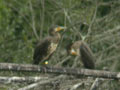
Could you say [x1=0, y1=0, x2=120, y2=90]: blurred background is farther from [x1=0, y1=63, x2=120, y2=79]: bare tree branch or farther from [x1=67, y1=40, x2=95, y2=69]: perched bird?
[x1=0, y1=63, x2=120, y2=79]: bare tree branch

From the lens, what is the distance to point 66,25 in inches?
341

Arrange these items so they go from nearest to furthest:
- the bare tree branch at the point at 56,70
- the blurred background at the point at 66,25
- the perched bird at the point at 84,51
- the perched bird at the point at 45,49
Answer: the bare tree branch at the point at 56,70 < the perched bird at the point at 45,49 < the perched bird at the point at 84,51 < the blurred background at the point at 66,25

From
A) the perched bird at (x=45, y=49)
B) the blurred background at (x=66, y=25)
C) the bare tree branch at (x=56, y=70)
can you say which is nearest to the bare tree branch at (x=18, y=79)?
the bare tree branch at (x=56, y=70)

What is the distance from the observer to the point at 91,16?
25.4ft

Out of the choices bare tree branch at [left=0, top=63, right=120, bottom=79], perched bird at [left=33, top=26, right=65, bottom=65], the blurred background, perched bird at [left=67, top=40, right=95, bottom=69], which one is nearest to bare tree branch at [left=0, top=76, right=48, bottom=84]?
bare tree branch at [left=0, top=63, right=120, bottom=79]

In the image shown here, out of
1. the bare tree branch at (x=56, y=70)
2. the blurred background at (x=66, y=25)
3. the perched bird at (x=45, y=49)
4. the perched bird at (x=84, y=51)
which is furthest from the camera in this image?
the blurred background at (x=66, y=25)

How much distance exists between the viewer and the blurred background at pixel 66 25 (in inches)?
316

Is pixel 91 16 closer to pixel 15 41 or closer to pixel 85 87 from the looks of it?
pixel 15 41

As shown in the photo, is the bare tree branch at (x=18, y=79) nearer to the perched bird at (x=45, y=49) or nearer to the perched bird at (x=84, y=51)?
the perched bird at (x=45, y=49)

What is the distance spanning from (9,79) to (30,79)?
35 cm

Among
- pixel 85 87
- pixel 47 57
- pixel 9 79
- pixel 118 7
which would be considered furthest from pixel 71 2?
pixel 9 79

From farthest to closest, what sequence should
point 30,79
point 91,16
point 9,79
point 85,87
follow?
point 91,16 < point 85,87 < point 30,79 < point 9,79

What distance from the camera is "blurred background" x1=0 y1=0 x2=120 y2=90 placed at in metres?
8.02

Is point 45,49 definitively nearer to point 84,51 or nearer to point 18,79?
point 84,51
